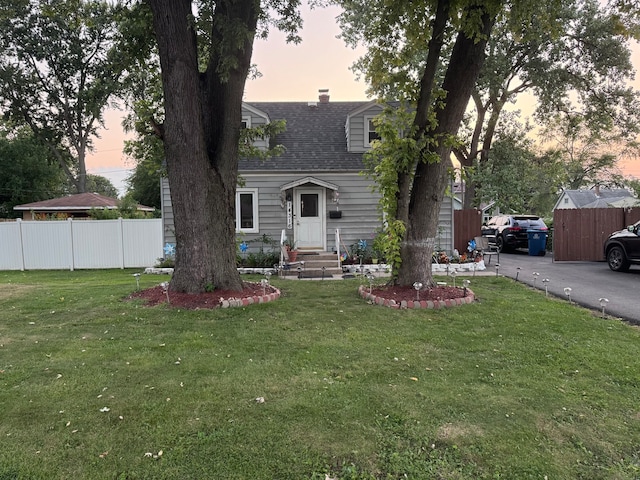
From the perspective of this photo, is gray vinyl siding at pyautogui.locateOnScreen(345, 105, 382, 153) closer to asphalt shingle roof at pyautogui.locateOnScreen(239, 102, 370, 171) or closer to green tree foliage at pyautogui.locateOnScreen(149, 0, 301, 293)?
asphalt shingle roof at pyautogui.locateOnScreen(239, 102, 370, 171)

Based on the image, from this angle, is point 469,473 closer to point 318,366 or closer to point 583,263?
point 318,366

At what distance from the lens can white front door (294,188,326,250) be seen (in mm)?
12469

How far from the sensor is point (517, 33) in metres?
7.45

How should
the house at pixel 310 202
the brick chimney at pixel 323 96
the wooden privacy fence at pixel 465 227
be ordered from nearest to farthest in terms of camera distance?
the house at pixel 310 202 < the wooden privacy fence at pixel 465 227 < the brick chimney at pixel 323 96

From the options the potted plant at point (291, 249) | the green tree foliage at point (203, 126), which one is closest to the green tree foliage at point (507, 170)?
the potted plant at point (291, 249)

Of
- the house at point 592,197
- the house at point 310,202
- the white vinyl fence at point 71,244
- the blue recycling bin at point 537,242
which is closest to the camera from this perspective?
the house at point 310,202

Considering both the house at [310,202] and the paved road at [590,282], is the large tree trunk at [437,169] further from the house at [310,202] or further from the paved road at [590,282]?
the house at [310,202]

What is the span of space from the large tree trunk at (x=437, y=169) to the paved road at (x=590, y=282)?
9.89 ft

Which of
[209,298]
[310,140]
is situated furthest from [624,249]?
[209,298]

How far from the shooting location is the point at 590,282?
30.9ft

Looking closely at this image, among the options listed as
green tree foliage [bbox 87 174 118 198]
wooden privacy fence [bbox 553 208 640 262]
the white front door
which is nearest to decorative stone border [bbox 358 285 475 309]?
the white front door

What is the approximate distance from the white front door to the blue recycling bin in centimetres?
971

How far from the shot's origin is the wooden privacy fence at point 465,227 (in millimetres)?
14586

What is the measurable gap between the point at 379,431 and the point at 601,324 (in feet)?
14.6
